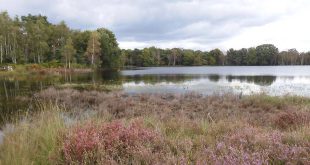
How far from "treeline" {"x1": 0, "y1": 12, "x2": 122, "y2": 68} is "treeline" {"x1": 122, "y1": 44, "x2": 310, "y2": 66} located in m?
39.7

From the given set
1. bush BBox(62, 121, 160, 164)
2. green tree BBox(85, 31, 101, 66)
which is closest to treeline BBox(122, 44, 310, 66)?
green tree BBox(85, 31, 101, 66)

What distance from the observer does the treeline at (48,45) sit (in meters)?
66.2

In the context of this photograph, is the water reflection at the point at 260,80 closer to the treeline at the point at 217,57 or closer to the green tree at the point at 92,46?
the green tree at the point at 92,46

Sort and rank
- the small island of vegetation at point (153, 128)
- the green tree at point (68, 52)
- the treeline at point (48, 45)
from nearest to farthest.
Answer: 1. the small island of vegetation at point (153, 128)
2. the treeline at point (48, 45)
3. the green tree at point (68, 52)

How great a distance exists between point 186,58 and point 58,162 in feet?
477

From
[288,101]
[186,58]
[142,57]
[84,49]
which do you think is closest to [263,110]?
[288,101]

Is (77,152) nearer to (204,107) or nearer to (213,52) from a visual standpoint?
(204,107)

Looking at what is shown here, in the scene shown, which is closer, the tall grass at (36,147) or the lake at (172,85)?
the tall grass at (36,147)

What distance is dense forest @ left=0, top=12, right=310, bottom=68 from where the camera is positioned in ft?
221

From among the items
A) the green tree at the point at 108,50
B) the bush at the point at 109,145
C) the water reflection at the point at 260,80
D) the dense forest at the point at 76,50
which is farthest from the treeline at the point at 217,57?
the bush at the point at 109,145

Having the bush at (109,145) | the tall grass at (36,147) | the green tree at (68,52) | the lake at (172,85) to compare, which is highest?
the green tree at (68,52)

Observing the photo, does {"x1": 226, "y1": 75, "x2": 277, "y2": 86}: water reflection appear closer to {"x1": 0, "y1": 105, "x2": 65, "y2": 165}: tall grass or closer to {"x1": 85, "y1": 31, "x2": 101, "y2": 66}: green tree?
{"x1": 0, "y1": 105, "x2": 65, "y2": 165}: tall grass

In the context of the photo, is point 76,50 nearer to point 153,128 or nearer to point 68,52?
point 68,52

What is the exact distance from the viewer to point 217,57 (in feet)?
502
